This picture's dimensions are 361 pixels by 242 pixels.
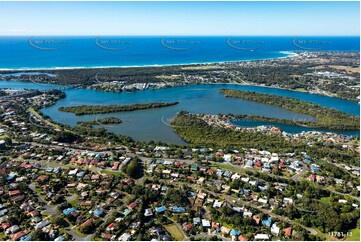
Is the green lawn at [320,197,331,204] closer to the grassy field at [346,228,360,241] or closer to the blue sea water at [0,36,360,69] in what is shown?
the grassy field at [346,228,360,241]

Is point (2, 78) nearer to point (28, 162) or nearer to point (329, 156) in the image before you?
point (28, 162)

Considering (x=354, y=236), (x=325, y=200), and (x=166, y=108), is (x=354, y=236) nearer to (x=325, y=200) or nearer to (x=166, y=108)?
(x=325, y=200)

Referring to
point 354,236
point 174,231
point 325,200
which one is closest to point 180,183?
point 174,231

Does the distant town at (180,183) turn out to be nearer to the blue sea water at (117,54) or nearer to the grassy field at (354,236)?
the grassy field at (354,236)

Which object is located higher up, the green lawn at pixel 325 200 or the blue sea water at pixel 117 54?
the blue sea water at pixel 117 54

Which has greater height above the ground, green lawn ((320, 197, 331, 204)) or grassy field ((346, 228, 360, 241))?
green lawn ((320, 197, 331, 204))

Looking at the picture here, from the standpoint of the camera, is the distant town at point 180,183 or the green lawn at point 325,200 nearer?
the distant town at point 180,183

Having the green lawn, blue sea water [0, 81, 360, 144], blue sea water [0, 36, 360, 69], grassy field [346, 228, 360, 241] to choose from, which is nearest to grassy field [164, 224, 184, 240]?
grassy field [346, 228, 360, 241]

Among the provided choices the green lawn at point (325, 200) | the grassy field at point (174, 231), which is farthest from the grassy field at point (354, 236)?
the grassy field at point (174, 231)
